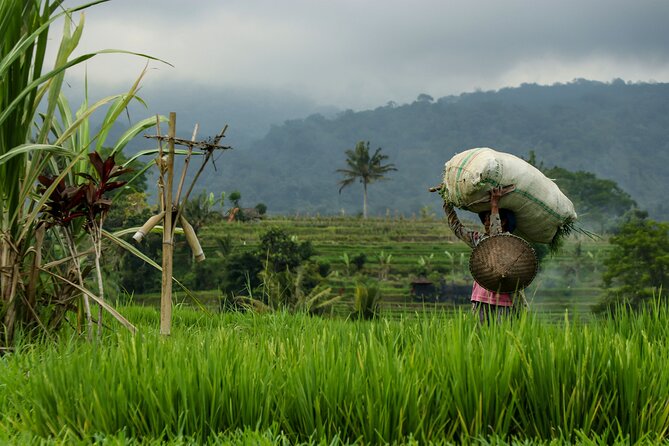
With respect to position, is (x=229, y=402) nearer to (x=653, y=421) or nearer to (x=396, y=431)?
(x=396, y=431)

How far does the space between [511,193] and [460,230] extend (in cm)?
42

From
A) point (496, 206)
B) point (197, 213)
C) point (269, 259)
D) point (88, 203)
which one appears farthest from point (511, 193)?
point (197, 213)

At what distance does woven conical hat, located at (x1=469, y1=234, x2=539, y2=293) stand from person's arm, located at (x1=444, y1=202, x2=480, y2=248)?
20cm

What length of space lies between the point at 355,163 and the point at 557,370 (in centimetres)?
7755

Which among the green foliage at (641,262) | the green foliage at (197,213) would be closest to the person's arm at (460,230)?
the green foliage at (641,262)

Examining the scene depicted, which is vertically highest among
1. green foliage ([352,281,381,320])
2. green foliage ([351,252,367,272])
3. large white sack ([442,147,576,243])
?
large white sack ([442,147,576,243])

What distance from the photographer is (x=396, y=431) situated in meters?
2.46

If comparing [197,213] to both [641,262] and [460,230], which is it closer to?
[641,262]

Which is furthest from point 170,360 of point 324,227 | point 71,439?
point 324,227

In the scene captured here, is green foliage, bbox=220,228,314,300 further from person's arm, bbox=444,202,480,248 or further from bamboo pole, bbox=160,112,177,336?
bamboo pole, bbox=160,112,177,336

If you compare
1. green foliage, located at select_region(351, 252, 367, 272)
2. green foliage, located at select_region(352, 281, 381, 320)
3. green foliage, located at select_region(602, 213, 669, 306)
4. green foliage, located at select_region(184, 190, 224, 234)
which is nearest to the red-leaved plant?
green foliage, located at select_region(352, 281, 381, 320)

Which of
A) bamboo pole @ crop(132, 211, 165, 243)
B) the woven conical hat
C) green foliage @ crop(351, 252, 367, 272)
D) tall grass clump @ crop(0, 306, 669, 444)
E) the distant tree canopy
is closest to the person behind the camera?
tall grass clump @ crop(0, 306, 669, 444)

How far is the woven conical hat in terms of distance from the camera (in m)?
4.29

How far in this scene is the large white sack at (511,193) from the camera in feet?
14.3
